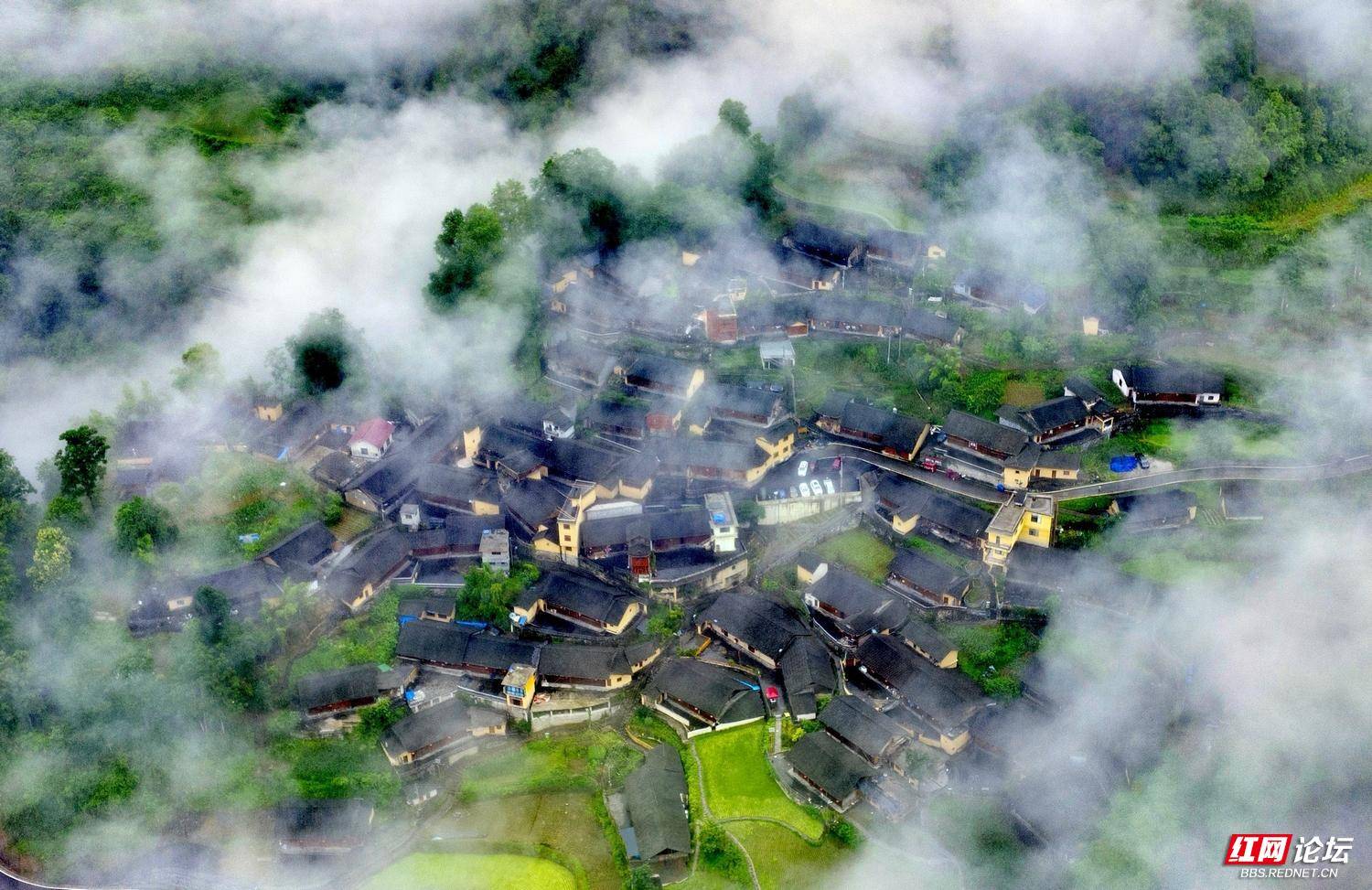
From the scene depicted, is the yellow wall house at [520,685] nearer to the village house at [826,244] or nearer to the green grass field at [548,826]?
the green grass field at [548,826]

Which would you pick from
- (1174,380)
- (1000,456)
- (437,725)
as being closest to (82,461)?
(437,725)

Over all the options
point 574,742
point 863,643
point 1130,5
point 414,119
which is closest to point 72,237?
point 414,119

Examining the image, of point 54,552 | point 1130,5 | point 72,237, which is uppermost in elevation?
point 1130,5

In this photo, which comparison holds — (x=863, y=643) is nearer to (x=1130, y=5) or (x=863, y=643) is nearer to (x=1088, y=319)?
(x=1088, y=319)

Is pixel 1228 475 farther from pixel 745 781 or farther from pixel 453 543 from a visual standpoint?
pixel 453 543

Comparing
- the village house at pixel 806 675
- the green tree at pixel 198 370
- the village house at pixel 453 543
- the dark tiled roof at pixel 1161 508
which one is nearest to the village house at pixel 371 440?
the village house at pixel 453 543
